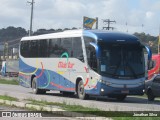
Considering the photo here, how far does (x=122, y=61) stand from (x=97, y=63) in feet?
4.34

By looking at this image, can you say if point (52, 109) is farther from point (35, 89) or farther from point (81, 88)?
point (35, 89)

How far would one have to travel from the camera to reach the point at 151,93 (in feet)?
94.7

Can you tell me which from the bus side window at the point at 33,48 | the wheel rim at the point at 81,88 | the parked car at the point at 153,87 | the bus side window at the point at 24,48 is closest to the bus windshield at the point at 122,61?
the wheel rim at the point at 81,88

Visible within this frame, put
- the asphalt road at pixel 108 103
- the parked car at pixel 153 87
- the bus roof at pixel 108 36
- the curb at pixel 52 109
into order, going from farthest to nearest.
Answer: the parked car at pixel 153 87 → the bus roof at pixel 108 36 → the asphalt road at pixel 108 103 → the curb at pixel 52 109

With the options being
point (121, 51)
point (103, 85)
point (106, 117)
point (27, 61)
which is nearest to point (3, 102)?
point (103, 85)

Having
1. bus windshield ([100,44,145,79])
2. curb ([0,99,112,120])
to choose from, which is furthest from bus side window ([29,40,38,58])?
curb ([0,99,112,120])

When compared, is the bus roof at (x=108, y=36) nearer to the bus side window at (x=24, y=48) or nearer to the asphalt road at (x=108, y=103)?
the asphalt road at (x=108, y=103)

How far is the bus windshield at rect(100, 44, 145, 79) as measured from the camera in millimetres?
24141

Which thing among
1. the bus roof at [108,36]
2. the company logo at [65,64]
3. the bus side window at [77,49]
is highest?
the bus roof at [108,36]

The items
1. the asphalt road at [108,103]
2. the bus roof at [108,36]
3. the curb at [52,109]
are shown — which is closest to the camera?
the curb at [52,109]

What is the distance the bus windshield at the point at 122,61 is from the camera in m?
24.1

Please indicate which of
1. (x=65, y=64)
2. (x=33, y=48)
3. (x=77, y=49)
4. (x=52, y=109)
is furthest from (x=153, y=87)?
(x=52, y=109)

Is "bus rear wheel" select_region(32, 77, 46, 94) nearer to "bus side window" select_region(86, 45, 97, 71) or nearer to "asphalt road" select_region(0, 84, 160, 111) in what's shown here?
"asphalt road" select_region(0, 84, 160, 111)

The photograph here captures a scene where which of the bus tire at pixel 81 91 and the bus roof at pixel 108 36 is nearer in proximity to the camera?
the bus roof at pixel 108 36
